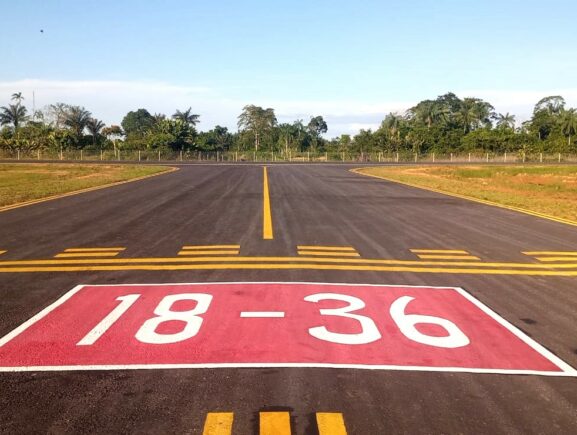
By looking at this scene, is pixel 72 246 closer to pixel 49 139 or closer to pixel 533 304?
pixel 533 304

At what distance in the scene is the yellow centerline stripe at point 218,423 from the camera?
3.41 m

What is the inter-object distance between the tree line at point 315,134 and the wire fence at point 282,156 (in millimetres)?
2803

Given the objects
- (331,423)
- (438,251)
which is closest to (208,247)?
(438,251)

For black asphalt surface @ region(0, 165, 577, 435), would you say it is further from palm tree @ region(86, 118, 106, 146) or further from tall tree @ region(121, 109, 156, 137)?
tall tree @ region(121, 109, 156, 137)

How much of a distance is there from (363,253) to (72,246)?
571 centimetres

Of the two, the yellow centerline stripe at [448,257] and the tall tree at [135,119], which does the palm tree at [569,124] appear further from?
the tall tree at [135,119]

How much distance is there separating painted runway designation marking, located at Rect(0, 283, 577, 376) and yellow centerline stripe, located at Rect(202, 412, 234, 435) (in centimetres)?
84

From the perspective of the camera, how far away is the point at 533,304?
647 cm

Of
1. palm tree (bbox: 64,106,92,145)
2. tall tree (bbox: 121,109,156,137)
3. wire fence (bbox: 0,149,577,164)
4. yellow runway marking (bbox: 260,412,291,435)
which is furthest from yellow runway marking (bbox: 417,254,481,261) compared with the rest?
tall tree (bbox: 121,109,156,137)

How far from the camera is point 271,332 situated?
5.26 metres

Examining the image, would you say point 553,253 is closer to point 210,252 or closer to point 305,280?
point 305,280

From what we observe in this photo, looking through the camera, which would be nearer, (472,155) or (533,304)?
(533,304)

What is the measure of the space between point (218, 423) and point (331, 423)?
798 mm

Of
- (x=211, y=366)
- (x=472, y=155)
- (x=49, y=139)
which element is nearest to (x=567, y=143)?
(x=472, y=155)
